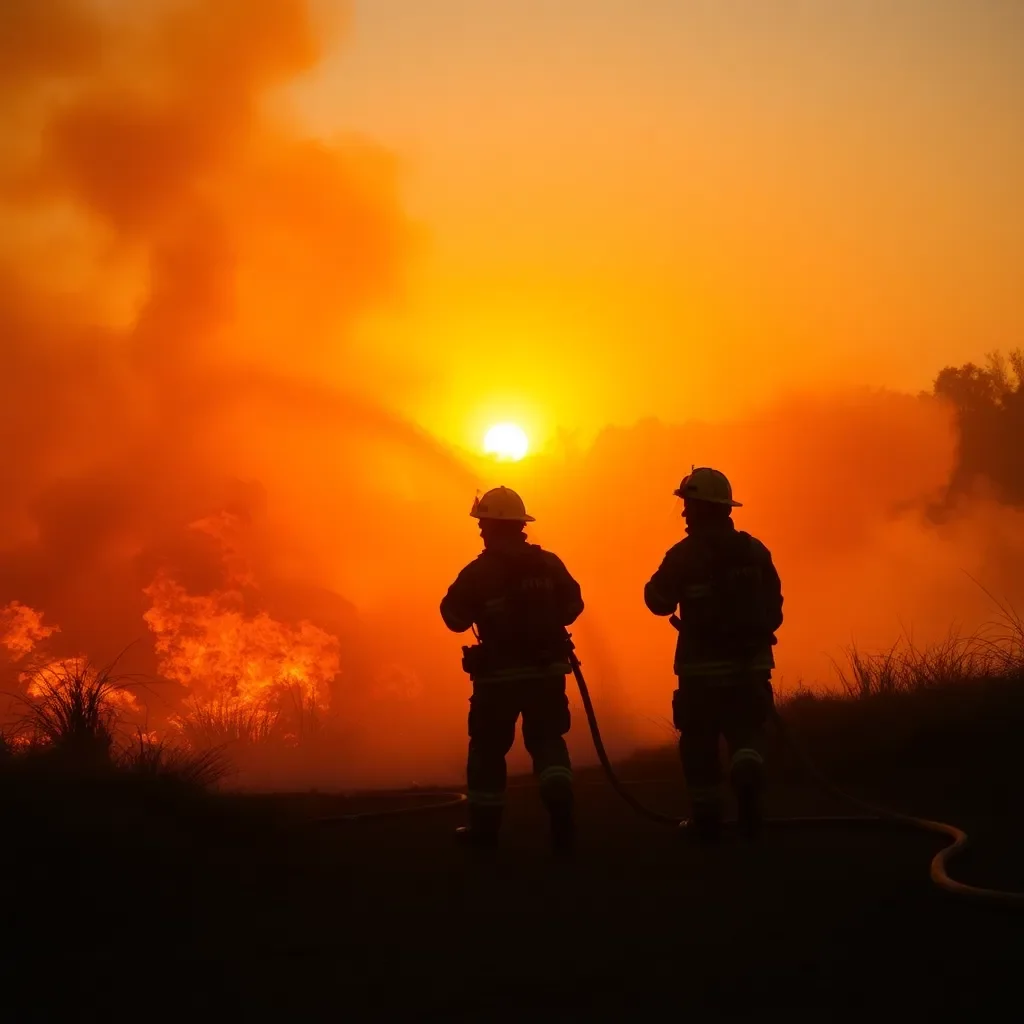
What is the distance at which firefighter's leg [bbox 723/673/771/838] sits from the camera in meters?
8.49

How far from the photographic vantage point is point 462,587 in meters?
9.35

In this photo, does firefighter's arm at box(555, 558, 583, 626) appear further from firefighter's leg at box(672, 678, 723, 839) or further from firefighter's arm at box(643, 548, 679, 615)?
firefighter's leg at box(672, 678, 723, 839)

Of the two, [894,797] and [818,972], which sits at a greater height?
[894,797]

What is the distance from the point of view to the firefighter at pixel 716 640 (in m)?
8.98

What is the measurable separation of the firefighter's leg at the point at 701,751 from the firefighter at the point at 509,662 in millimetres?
806

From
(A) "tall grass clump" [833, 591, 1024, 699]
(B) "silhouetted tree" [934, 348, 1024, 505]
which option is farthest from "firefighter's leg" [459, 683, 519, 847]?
(B) "silhouetted tree" [934, 348, 1024, 505]

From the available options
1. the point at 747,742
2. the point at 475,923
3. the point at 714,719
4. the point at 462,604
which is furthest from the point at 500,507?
the point at 475,923

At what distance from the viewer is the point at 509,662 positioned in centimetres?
919

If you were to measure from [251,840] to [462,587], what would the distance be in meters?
2.19

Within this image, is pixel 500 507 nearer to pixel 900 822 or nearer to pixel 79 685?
pixel 900 822

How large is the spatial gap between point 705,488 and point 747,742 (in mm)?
1790

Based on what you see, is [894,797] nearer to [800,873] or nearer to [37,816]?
[800,873]

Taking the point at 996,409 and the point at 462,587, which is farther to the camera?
the point at 996,409

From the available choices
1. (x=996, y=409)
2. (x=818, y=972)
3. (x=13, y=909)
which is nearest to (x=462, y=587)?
(x=13, y=909)
